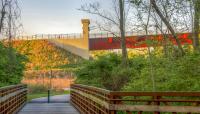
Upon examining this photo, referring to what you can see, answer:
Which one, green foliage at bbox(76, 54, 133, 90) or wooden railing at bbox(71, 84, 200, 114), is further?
green foliage at bbox(76, 54, 133, 90)

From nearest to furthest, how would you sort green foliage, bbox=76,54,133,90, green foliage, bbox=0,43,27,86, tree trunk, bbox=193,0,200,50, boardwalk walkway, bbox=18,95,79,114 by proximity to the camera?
tree trunk, bbox=193,0,200,50, boardwalk walkway, bbox=18,95,79,114, green foliage, bbox=0,43,27,86, green foliage, bbox=76,54,133,90

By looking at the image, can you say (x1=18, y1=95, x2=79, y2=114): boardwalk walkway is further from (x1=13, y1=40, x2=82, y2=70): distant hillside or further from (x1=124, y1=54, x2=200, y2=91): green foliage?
(x1=13, y1=40, x2=82, y2=70): distant hillside

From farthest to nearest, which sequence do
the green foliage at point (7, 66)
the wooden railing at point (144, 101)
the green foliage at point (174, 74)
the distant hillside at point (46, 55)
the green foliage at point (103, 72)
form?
1. the distant hillside at point (46, 55)
2. the green foliage at point (103, 72)
3. the green foliage at point (7, 66)
4. the green foliage at point (174, 74)
5. the wooden railing at point (144, 101)

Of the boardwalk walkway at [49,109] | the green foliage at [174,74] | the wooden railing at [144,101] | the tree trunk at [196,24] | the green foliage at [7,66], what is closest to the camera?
the wooden railing at [144,101]

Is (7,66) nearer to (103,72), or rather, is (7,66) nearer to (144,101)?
(103,72)

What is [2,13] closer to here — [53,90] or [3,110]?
[3,110]

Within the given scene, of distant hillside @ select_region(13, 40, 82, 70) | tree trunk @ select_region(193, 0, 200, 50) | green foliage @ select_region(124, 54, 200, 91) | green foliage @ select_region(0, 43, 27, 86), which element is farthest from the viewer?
distant hillside @ select_region(13, 40, 82, 70)

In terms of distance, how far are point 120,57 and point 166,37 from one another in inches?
376

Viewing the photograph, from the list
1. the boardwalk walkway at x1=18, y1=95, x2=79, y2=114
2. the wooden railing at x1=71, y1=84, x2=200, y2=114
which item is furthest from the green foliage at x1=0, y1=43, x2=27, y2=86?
the wooden railing at x1=71, y1=84, x2=200, y2=114

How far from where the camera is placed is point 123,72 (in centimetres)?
2128

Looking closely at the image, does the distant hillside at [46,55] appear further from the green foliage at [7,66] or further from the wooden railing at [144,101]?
the wooden railing at [144,101]

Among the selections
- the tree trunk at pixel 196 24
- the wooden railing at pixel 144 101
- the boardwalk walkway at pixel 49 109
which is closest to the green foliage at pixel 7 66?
the boardwalk walkway at pixel 49 109

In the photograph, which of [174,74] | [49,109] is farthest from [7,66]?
[174,74]

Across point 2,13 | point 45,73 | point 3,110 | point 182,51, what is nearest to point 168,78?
point 182,51
